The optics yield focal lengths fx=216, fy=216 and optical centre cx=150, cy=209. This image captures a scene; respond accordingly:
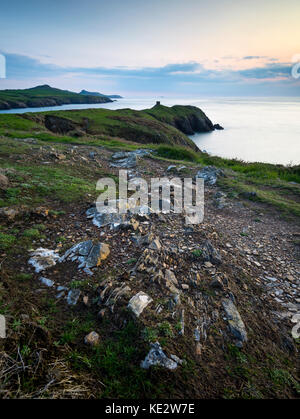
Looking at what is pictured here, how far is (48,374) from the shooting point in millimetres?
2814

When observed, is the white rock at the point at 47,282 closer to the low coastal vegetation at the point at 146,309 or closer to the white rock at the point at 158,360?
the low coastal vegetation at the point at 146,309

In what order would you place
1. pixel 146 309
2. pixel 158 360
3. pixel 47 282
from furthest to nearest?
1. pixel 47 282
2. pixel 146 309
3. pixel 158 360

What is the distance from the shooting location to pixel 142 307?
4.10 meters

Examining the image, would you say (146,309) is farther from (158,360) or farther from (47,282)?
(47,282)

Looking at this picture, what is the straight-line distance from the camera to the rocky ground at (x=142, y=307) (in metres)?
3.11

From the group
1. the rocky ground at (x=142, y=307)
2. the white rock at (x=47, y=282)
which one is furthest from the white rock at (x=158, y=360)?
the white rock at (x=47, y=282)

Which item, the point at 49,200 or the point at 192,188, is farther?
the point at 192,188

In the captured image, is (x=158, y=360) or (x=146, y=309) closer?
(x=158, y=360)

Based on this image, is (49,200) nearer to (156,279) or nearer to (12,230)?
(12,230)

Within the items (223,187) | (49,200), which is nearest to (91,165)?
(49,200)

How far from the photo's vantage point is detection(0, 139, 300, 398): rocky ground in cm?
311

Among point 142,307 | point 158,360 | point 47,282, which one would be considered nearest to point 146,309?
point 142,307
